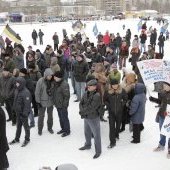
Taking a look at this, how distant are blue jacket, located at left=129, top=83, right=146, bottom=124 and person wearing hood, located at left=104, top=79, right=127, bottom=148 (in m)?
0.21

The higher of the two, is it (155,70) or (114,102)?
(155,70)

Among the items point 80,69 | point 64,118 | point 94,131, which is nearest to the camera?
point 94,131

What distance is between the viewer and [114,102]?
7992mm

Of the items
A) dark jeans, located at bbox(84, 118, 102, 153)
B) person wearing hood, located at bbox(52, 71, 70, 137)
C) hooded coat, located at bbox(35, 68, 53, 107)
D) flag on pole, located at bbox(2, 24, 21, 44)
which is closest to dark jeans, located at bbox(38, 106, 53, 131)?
hooded coat, located at bbox(35, 68, 53, 107)

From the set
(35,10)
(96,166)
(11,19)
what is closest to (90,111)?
(96,166)

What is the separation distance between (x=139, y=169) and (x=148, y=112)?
3.55 m

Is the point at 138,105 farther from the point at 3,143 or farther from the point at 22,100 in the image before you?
the point at 3,143

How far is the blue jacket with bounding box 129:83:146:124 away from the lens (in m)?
8.12

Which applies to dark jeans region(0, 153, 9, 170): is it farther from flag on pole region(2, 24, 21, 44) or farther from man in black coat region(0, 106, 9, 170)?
flag on pole region(2, 24, 21, 44)

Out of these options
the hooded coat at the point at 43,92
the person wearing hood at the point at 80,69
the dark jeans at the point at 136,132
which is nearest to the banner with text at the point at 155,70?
the dark jeans at the point at 136,132

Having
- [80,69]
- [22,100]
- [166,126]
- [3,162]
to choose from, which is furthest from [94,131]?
[80,69]

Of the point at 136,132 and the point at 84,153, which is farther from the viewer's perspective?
the point at 136,132

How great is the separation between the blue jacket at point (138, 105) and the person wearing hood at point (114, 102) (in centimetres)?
21

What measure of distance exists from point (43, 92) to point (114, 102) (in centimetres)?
173
